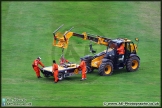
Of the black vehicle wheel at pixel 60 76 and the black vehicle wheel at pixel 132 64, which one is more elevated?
the black vehicle wheel at pixel 132 64

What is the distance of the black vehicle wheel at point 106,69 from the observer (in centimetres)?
3325

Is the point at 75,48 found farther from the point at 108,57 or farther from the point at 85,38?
the point at 108,57

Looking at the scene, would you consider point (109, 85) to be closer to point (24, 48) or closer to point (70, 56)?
point (70, 56)

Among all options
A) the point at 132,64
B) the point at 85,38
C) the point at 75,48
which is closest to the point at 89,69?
the point at 85,38

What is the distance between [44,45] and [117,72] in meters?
7.92

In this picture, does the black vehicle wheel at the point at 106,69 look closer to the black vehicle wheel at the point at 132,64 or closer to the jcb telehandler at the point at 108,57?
the jcb telehandler at the point at 108,57

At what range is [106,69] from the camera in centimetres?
3378

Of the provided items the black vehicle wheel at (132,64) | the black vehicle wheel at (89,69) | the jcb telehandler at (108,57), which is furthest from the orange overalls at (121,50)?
the black vehicle wheel at (89,69)

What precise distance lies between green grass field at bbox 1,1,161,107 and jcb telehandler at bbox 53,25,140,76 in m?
0.51

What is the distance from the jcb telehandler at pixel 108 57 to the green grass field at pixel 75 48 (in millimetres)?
510

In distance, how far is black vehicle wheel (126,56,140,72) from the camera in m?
34.8

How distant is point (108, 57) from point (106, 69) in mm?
792

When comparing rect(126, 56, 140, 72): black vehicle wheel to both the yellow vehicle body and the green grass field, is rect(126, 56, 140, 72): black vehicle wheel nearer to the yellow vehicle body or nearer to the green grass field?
the green grass field

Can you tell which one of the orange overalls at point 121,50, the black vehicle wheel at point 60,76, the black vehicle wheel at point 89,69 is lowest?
the black vehicle wheel at point 60,76
